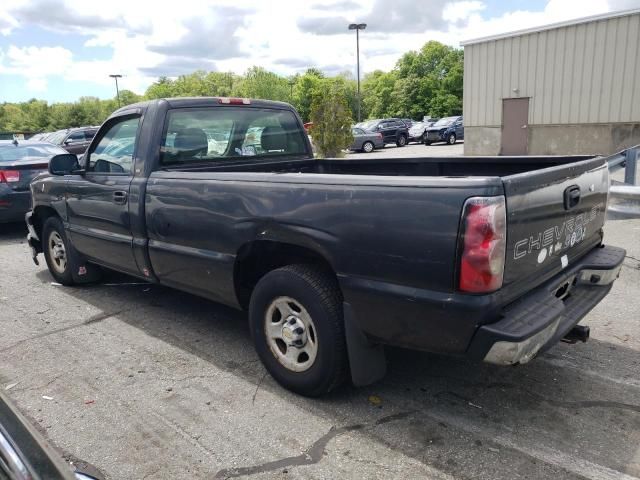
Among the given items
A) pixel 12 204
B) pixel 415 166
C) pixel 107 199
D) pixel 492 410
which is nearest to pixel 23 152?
pixel 12 204

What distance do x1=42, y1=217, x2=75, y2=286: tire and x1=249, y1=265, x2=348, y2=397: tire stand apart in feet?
10.1

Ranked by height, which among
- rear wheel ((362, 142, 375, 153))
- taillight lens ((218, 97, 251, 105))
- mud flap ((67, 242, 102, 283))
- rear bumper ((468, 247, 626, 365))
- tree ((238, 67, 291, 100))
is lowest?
rear wheel ((362, 142, 375, 153))

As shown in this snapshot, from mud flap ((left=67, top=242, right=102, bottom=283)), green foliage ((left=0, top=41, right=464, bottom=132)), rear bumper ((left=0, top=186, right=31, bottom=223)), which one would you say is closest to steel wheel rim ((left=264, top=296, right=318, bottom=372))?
mud flap ((left=67, top=242, right=102, bottom=283))

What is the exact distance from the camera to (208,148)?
4.70 meters

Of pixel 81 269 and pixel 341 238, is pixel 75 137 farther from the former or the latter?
pixel 341 238

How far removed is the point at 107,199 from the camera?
472 centimetres

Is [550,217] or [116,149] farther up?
[116,149]

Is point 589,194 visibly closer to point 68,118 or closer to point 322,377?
point 322,377

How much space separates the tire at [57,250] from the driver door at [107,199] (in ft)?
1.12

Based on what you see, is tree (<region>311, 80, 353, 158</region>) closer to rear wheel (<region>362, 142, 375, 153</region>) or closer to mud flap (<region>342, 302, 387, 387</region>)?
rear wheel (<region>362, 142, 375, 153</region>)

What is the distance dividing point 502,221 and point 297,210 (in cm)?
115

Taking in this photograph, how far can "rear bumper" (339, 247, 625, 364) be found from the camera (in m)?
2.58

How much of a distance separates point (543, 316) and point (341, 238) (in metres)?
1.10

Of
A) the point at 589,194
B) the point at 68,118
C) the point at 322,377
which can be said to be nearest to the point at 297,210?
the point at 322,377
